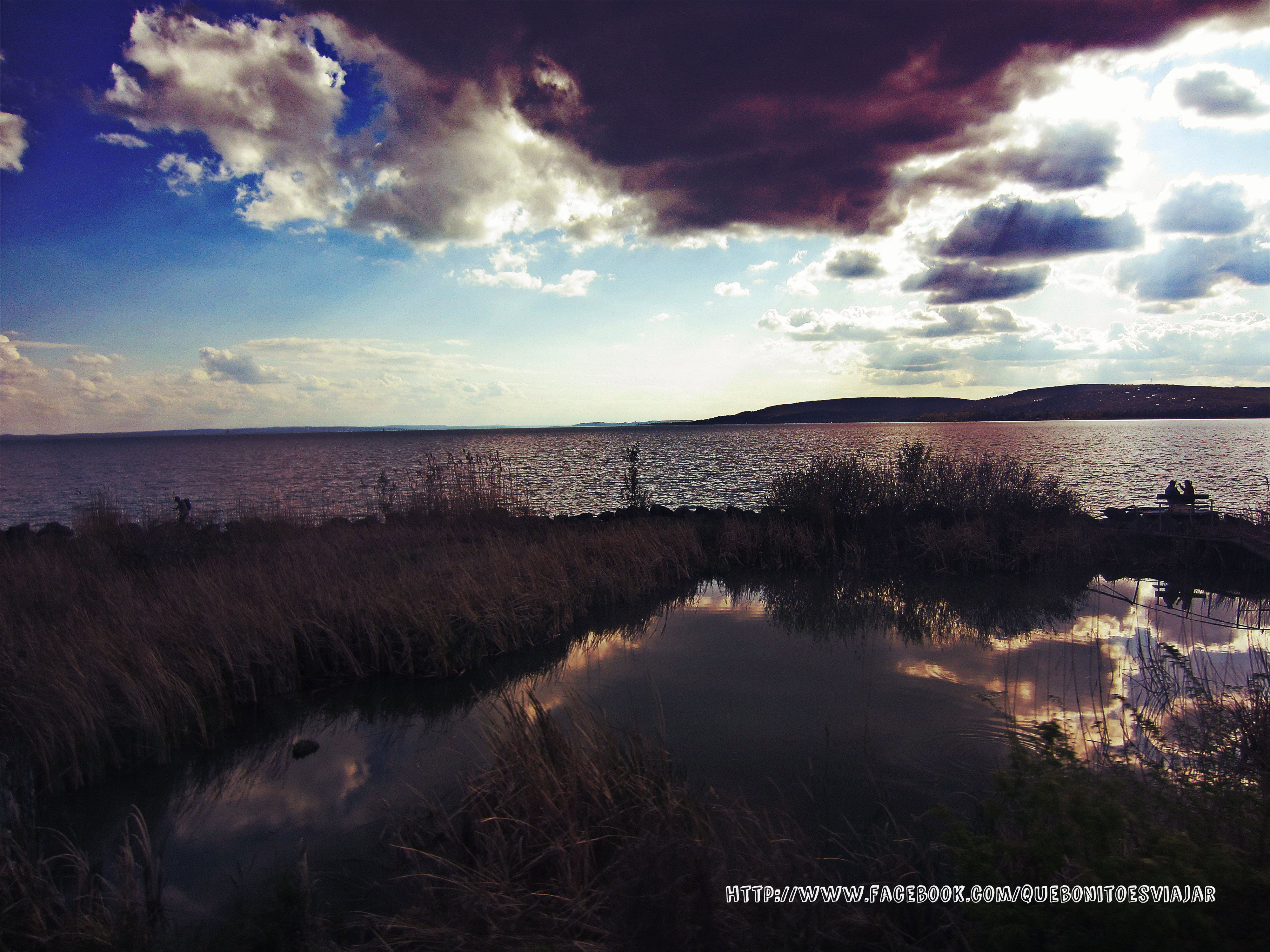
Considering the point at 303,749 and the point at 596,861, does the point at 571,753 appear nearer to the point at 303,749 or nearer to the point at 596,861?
the point at 596,861

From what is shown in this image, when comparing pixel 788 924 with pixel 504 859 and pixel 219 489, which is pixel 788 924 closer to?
pixel 504 859

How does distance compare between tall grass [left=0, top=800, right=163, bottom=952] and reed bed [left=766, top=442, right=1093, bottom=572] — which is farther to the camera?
reed bed [left=766, top=442, right=1093, bottom=572]

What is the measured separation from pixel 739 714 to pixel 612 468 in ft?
142

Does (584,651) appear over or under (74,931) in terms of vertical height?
under

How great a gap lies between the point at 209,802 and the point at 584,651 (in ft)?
17.6

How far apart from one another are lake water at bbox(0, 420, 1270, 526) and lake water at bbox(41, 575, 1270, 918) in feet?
44.1

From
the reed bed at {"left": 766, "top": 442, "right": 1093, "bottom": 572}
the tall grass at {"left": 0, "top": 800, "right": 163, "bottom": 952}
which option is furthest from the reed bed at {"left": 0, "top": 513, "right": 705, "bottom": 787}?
the reed bed at {"left": 766, "top": 442, "right": 1093, "bottom": 572}

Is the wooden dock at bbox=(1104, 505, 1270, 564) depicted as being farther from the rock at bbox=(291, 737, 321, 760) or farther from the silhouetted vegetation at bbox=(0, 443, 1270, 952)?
the rock at bbox=(291, 737, 321, 760)

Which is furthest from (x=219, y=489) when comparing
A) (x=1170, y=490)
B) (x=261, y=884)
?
(x=1170, y=490)

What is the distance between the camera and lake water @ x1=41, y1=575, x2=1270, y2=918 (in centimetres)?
545

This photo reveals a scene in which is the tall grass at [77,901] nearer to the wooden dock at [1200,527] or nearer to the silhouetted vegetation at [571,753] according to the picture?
the silhouetted vegetation at [571,753]

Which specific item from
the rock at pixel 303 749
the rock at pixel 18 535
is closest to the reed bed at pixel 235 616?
the rock at pixel 303 749

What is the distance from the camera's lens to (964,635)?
10.5 metres

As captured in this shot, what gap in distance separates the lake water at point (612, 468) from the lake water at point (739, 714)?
44.1ft
